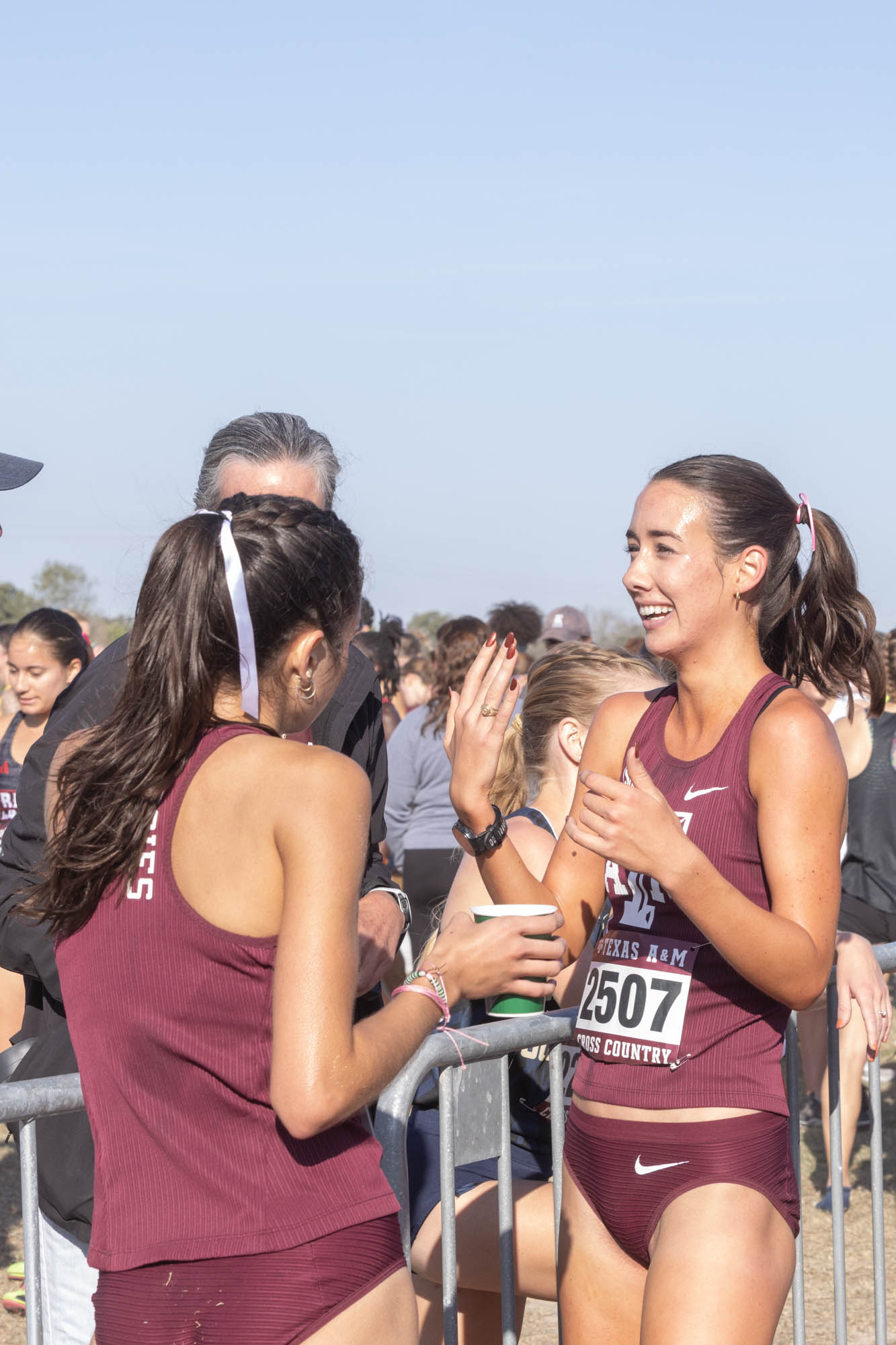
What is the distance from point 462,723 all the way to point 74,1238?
47.8 inches

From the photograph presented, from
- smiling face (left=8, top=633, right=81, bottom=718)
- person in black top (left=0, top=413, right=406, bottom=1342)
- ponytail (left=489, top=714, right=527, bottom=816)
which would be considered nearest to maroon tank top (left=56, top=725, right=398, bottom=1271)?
person in black top (left=0, top=413, right=406, bottom=1342)

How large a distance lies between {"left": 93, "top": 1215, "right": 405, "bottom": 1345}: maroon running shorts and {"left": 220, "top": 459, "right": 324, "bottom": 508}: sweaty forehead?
1.85m

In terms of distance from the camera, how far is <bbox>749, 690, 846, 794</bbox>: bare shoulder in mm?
2281

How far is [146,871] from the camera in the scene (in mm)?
1692

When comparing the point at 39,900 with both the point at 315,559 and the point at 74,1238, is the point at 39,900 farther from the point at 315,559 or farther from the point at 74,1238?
the point at 74,1238

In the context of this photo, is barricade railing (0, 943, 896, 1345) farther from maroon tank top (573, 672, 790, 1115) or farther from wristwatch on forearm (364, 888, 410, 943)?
wristwatch on forearm (364, 888, 410, 943)

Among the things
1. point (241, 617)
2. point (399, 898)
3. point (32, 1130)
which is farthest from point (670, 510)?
point (32, 1130)

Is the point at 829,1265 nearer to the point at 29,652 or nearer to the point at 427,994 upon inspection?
the point at 427,994

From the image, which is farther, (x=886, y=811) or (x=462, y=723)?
(x=886, y=811)

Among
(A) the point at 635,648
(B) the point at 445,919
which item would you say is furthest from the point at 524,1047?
(A) the point at 635,648

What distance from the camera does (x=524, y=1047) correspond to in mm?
2656

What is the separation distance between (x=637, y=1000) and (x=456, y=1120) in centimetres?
42

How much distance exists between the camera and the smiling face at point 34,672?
6.60m

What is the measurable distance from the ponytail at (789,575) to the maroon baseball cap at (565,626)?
7119 millimetres
